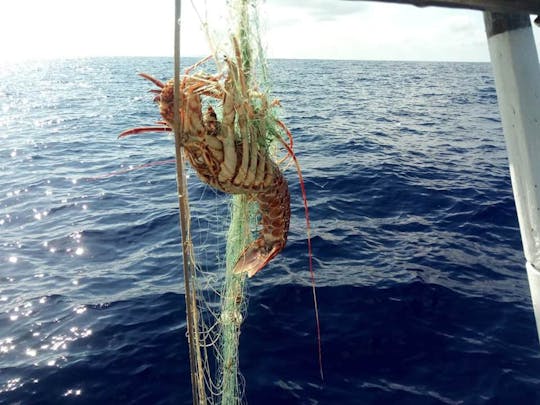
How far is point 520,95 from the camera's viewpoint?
114 inches

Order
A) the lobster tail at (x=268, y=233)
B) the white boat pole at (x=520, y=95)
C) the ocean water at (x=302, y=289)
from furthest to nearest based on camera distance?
the ocean water at (x=302, y=289), the lobster tail at (x=268, y=233), the white boat pole at (x=520, y=95)

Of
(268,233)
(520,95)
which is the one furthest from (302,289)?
(520,95)

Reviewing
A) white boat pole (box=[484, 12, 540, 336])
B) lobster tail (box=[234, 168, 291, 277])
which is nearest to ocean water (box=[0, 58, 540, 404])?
lobster tail (box=[234, 168, 291, 277])

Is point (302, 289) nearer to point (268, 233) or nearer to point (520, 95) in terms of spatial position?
point (268, 233)

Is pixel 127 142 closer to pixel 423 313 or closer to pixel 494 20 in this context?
pixel 423 313

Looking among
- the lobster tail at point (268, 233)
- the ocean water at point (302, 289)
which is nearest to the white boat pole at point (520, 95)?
the lobster tail at point (268, 233)

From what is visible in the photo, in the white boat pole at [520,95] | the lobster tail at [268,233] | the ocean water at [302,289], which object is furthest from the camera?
the ocean water at [302,289]

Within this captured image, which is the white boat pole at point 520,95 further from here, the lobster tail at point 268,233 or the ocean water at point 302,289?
the ocean water at point 302,289

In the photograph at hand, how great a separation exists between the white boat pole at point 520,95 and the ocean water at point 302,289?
3368 millimetres

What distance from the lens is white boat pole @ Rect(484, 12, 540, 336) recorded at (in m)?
2.81

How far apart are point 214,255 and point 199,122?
25.6ft

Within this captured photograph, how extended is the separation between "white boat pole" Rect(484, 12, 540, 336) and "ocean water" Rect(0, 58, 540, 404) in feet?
11.0

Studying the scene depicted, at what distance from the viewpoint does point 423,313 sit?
822cm

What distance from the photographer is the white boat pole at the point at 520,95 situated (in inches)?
111
